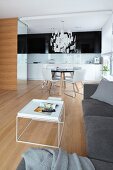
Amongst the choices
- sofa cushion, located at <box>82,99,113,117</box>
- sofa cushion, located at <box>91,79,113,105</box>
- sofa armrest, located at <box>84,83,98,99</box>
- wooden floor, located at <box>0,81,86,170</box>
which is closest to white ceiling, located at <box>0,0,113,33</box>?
sofa armrest, located at <box>84,83,98,99</box>

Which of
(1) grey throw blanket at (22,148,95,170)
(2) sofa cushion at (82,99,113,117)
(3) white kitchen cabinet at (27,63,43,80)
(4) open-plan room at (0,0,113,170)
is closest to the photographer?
(1) grey throw blanket at (22,148,95,170)

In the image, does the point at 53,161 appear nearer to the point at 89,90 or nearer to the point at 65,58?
the point at 89,90

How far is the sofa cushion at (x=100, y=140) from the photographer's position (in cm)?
128

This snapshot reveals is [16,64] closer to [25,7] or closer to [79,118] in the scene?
[25,7]

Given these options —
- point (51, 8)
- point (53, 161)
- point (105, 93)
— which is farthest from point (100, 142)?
point (51, 8)

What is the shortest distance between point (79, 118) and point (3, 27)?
4.25 metres

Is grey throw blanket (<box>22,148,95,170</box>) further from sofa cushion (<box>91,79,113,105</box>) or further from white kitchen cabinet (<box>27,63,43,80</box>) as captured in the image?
white kitchen cabinet (<box>27,63,43,80</box>)

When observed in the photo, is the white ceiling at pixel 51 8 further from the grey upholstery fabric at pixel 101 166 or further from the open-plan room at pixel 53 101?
the grey upholstery fabric at pixel 101 166

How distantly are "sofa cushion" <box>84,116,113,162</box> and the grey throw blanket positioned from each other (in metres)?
0.21

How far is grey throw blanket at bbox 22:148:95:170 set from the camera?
1.02m

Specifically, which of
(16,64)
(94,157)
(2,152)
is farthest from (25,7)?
(94,157)

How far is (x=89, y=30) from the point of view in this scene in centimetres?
802

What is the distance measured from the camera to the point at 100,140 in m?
1.39

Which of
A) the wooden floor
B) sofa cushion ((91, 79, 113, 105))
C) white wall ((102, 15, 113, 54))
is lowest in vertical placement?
the wooden floor
